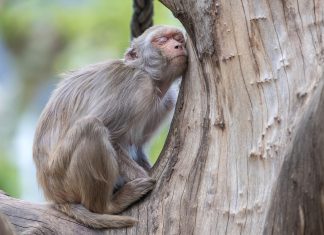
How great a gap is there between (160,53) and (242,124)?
1.52 meters

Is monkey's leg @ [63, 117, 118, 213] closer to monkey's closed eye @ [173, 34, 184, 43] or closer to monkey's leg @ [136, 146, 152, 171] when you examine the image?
monkey's leg @ [136, 146, 152, 171]

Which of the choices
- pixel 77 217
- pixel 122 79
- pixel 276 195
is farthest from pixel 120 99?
pixel 276 195

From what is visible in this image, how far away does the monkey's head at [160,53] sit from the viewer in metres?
6.15

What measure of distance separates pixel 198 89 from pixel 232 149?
24.6 inches

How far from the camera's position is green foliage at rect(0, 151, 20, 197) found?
13.3m

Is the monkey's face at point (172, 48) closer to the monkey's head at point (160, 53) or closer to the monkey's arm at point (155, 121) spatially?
the monkey's head at point (160, 53)

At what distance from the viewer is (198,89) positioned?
558 centimetres

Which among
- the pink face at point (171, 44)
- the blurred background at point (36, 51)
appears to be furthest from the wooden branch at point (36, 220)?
the blurred background at point (36, 51)

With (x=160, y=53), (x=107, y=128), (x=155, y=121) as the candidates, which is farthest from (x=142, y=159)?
(x=160, y=53)

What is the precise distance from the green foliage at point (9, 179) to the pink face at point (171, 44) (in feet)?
24.1

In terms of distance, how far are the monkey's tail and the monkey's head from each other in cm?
131

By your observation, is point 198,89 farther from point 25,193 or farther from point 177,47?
point 25,193

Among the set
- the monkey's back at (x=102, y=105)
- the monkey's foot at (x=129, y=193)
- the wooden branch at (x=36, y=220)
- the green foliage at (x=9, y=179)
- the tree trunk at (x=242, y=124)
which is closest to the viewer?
the tree trunk at (x=242, y=124)

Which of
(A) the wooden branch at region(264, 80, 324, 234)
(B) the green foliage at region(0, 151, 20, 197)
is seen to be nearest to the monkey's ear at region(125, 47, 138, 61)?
(A) the wooden branch at region(264, 80, 324, 234)
